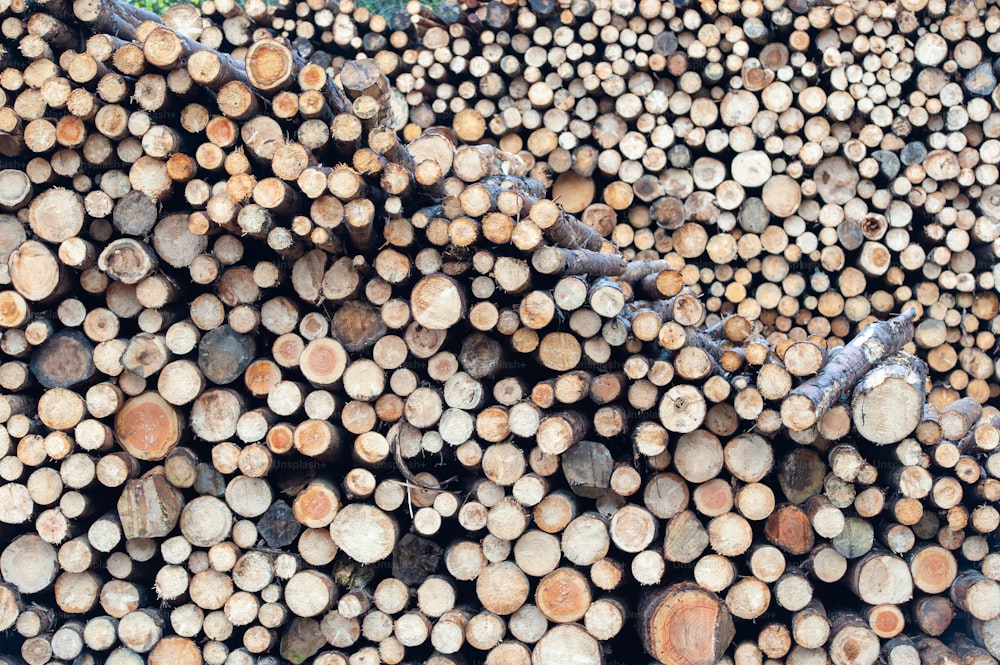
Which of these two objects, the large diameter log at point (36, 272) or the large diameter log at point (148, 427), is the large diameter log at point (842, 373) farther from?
the large diameter log at point (36, 272)

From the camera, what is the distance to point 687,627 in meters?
3.65

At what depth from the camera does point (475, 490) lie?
153 inches

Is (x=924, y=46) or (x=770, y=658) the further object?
(x=924, y=46)

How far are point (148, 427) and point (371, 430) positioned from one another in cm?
108

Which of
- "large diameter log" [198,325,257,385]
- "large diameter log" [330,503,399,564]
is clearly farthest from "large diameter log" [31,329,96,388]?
"large diameter log" [330,503,399,564]

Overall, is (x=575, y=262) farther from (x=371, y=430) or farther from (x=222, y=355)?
(x=222, y=355)

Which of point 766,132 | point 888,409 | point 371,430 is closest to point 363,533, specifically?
point 371,430

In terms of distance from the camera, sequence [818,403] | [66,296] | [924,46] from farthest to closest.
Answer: [924,46], [66,296], [818,403]

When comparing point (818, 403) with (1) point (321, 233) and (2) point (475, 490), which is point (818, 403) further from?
(1) point (321, 233)

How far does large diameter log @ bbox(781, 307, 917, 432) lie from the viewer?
143 inches

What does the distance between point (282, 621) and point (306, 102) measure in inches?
97.2

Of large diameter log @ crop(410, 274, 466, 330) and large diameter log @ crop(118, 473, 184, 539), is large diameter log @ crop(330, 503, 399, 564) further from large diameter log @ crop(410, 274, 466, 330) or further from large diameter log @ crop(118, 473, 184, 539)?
large diameter log @ crop(410, 274, 466, 330)

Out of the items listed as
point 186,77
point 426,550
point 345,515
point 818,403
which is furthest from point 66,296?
point 818,403

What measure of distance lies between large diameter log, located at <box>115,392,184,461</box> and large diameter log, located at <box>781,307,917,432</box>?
2905mm
